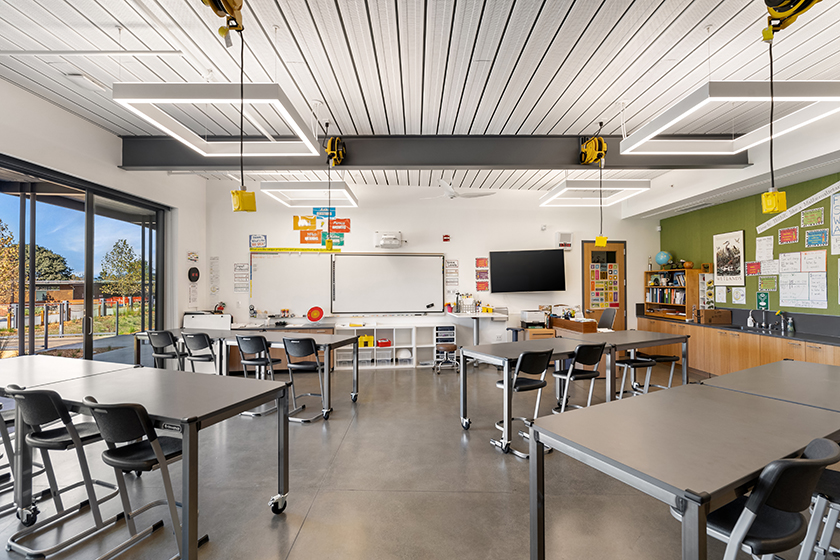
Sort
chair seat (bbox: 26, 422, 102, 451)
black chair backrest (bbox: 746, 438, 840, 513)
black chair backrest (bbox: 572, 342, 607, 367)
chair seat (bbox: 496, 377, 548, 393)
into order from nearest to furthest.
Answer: black chair backrest (bbox: 746, 438, 840, 513) → chair seat (bbox: 26, 422, 102, 451) → chair seat (bbox: 496, 377, 548, 393) → black chair backrest (bbox: 572, 342, 607, 367)

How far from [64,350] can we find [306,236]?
3.58 meters

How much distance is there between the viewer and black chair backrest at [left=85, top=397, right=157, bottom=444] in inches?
72.8

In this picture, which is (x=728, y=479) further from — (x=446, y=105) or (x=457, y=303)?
(x=457, y=303)

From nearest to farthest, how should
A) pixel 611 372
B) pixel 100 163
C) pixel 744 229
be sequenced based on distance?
pixel 611 372
pixel 100 163
pixel 744 229

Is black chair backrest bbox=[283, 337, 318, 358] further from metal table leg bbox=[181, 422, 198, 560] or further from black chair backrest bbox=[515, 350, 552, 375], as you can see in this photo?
metal table leg bbox=[181, 422, 198, 560]

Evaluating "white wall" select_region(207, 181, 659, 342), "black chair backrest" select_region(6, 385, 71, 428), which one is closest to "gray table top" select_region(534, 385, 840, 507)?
"black chair backrest" select_region(6, 385, 71, 428)

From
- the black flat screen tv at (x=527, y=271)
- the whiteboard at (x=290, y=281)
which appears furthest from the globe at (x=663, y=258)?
the whiteboard at (x=290, y=281)

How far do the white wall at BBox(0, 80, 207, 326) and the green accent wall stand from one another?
8380mm

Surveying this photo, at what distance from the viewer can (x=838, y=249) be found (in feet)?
14.9

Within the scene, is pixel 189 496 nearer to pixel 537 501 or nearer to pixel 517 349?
pixel 537 501

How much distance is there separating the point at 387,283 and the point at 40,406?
523cm

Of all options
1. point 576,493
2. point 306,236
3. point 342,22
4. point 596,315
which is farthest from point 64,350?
point 596,315

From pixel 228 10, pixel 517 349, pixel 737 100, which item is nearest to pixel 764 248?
pixel 737 100

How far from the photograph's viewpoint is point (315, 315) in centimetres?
664
